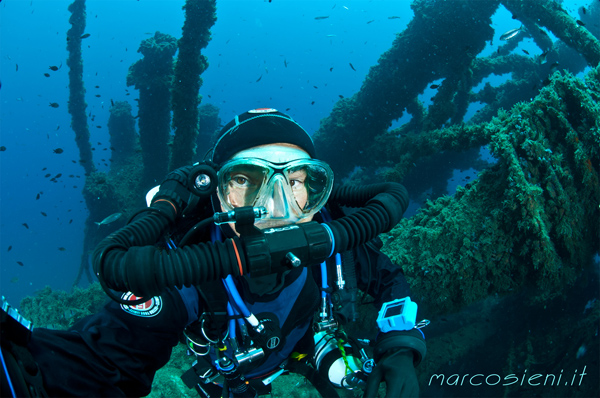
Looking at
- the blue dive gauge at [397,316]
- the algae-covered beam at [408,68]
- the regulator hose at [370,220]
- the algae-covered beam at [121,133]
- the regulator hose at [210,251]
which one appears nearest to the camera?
the regulator hose at [210,251]

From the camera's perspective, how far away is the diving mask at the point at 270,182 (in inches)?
83.6

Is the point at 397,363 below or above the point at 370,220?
below

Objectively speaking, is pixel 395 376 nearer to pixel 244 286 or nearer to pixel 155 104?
pixel 244 286

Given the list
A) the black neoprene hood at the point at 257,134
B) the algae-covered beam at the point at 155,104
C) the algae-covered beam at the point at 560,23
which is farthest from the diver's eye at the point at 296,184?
the algae-covered beam at the point at 155,104

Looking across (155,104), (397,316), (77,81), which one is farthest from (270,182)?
(77,81)

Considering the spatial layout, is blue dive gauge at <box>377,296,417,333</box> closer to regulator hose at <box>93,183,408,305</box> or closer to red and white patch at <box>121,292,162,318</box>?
regulator hose at <box>93,183,408,305</box>

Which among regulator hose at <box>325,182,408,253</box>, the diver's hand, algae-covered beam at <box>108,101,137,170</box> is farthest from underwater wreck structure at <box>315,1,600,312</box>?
algae-covered beam at <box>108,101,137,170</box>

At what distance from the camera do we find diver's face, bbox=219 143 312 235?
2.12 m

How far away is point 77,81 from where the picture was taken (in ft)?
57.0

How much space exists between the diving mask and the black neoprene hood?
59 mm

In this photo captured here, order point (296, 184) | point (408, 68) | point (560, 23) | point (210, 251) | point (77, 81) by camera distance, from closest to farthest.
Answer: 1. point (210, 251)
2. point (296, 184)
3. point (560, 23)
4. point (408, 68)
5. point (77, 81)

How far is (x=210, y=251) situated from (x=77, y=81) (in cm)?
2160

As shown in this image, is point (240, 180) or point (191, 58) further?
point (191, 58)

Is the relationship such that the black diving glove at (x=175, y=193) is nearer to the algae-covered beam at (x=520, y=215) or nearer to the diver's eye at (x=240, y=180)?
the diver's eye at (x=240, y=180)
